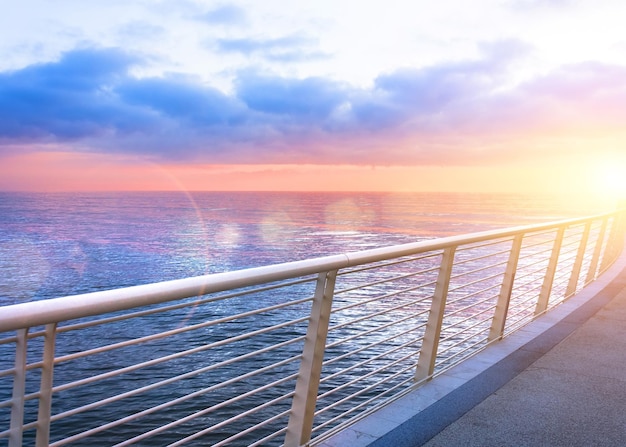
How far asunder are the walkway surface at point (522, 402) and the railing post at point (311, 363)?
0.21 metres

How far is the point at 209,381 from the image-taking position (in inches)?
584

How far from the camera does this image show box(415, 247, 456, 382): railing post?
13.0 ft

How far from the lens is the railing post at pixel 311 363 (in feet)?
9.43

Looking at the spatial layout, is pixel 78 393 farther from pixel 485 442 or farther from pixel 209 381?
pixel 485 442

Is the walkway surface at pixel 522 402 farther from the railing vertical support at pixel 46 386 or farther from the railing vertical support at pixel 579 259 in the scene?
the railing vertical support at pixel 579 259

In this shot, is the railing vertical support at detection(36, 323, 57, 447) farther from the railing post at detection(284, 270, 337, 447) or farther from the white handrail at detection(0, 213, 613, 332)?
the railing post at detection(284, 270, 337, 447)

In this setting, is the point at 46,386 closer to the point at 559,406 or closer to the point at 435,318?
the point at 435,318

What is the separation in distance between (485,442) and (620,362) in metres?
2.27

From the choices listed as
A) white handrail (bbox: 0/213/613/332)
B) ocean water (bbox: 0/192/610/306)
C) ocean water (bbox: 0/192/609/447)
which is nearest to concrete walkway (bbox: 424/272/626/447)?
white handrail (bbox: 0/213/613/332)

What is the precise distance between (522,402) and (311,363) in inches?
65.9

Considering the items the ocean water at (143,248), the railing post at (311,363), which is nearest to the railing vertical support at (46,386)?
the railing post at (311,363)

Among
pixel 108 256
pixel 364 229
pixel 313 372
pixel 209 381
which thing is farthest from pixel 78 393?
pixel 364 229

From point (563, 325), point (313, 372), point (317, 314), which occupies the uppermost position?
point (317, 314)

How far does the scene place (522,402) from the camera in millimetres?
3746
